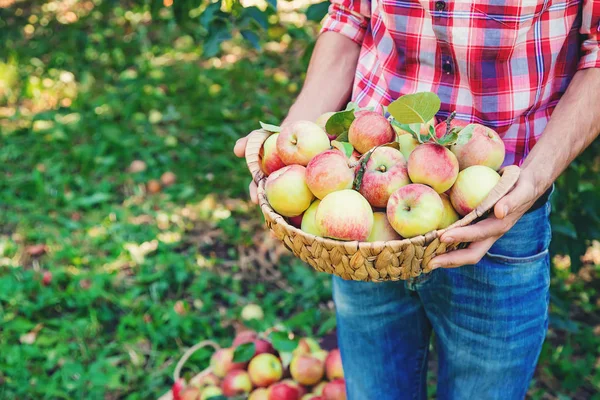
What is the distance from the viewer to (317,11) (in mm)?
2195

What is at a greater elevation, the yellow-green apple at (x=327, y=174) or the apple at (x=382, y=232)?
the yellow-green apple at (x=327, y=174)

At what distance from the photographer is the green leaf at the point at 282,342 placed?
211cm

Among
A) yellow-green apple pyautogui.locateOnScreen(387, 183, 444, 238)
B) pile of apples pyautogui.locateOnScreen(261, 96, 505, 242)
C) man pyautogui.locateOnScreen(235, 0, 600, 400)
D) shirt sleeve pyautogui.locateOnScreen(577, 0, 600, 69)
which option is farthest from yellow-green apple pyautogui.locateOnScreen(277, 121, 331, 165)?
shirt sleeve pyautogui.locateOnScreen(577, 0, 600, 69)

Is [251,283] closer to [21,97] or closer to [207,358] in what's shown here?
[207,358]

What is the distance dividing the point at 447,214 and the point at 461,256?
105mm

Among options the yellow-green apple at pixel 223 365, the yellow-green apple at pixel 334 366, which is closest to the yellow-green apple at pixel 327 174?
the yellow-green apple at pixel 334 366

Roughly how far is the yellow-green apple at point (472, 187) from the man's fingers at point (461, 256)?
69 millimetres

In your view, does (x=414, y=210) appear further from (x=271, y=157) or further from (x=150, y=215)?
(x=150, y=215)

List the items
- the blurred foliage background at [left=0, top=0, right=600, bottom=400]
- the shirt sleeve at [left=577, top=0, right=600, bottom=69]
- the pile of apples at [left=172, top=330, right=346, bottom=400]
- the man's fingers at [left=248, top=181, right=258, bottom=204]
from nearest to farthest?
the shirt sleeve at [left=577, top=0, right=600, bottom=69], the man's fingers at [left=248, top=181, right=258, bottom=204], the pile of apples at [left=172, top=330, right=346, bottom=400], the blurred foliage background at [left=0, top=0, right=600, bottom=400]

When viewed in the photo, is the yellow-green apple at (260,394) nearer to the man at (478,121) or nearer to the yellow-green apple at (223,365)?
the yellow-green apple at (223,365)

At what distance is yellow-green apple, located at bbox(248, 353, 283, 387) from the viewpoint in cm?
216

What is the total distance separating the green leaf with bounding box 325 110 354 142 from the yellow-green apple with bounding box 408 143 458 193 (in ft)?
0.63

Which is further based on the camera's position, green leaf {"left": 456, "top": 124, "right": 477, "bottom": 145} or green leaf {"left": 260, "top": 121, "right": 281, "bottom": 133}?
green leaf {"left": 260, "top": 121, "right": 281, "bottom": 133}

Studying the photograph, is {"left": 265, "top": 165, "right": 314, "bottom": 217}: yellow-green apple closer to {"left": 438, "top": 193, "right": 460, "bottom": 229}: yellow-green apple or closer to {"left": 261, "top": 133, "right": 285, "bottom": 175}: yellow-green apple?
{"left": 261, "top": 133, "right": 285, "bottom": 175}: yellow-green apple
